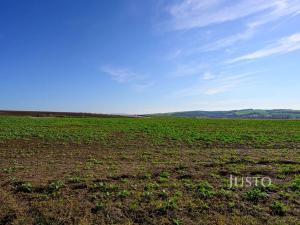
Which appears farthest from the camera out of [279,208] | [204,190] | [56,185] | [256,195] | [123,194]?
[56,185]

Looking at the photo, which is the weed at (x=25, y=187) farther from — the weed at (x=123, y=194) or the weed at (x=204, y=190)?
the weed at (x=204, y=190)

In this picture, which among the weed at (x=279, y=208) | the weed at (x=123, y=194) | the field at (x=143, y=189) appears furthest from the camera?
the weed at (x=123, y=194)

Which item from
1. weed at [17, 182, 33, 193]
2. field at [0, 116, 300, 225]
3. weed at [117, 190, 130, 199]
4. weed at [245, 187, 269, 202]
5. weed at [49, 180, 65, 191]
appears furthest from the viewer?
weed at [49, 180, 65, 191]

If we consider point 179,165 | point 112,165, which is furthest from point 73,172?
point 179,165

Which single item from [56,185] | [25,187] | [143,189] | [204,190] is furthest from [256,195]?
[25,187]

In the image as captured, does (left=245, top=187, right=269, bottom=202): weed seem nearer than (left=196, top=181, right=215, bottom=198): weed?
Yes

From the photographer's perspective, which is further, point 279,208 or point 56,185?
point 56,185

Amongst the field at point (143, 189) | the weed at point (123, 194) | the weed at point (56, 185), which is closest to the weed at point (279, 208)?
the field at point (143, 189)

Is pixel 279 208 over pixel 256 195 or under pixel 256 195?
under

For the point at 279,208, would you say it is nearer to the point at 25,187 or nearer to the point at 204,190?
the point at 204,190

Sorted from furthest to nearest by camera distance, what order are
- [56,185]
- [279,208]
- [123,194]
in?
[56,185], [123,194], [279,208]

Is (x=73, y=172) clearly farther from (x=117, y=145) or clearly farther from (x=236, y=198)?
(x=117, y=145)

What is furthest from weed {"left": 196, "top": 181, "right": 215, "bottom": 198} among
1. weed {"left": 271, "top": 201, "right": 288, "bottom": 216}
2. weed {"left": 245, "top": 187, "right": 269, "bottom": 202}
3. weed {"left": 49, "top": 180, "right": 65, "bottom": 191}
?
weed {"left": 49, "top": 180, "right": 65, "bottom": 191}

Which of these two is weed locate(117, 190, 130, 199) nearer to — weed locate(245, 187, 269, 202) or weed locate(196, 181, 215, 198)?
weed locate(196, 181, 215, 198)
